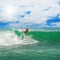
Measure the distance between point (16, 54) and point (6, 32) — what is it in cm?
1145

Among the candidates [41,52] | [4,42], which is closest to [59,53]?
[41,52]

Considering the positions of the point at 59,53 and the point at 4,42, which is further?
the point at 4,42

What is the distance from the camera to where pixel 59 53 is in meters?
20.3

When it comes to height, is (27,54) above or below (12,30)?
below

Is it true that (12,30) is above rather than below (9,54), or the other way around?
above
